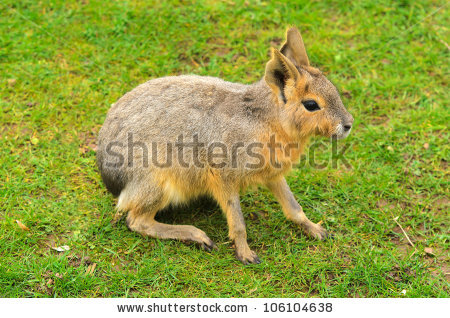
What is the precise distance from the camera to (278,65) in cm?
364

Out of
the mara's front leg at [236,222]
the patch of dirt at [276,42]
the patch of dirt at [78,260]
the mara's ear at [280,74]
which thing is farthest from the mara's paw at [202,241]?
the patch of dirt at [276,42]

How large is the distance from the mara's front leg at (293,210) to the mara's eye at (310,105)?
0.75m

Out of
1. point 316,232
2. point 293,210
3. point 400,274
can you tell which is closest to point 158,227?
point 293,210

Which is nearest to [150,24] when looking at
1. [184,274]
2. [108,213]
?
[108,213]

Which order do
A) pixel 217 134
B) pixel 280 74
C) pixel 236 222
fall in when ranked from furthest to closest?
pixel 236 222 → pixel 217 134 → pixel 280 74

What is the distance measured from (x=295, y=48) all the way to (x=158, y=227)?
181 centimetres

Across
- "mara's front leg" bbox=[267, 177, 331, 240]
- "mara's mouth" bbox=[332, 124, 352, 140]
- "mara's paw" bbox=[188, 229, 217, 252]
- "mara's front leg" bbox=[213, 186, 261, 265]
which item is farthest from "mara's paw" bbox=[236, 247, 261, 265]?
"mara's mouth" bbox=[332, 124, 352, 140]

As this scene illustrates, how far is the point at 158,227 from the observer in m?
4.23

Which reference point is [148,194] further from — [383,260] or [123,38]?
[123,38]

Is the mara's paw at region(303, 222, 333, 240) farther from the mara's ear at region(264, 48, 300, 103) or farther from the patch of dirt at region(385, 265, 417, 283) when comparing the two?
the mara's ear at region(264, 48, 300, 103)

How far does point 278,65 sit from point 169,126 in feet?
3.21

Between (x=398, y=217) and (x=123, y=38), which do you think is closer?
(x=398, y=217)

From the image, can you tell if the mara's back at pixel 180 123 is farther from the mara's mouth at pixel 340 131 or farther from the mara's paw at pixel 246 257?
the mara's paw at pixel 246 257
